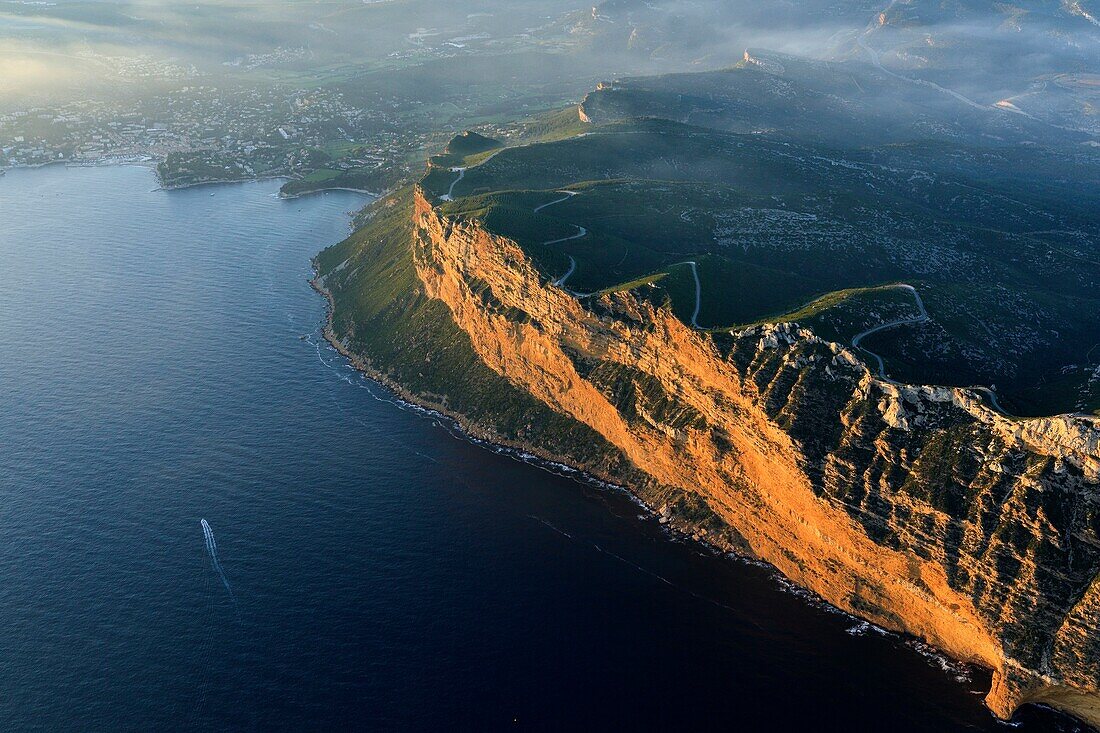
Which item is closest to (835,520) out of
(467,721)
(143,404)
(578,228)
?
(467,721)

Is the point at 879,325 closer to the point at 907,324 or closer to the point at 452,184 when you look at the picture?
the point at 907,324

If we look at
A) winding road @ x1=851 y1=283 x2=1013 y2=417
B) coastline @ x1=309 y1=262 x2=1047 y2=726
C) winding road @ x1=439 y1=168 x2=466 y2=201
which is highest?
winding road @ x1=439 y1=168 x2=466 y2=201

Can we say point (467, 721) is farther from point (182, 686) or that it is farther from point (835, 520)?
point (835, 520)

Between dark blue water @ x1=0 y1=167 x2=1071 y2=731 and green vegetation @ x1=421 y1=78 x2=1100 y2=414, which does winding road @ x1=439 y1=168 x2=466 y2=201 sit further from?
dark blue water @ x1=0 y1=167 x2=1071 y2=731

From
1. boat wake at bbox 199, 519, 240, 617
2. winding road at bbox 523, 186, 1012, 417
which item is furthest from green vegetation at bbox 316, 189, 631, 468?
boat wake at bbox 199, 519, 240, 617

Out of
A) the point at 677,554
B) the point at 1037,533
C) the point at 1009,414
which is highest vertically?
the point at 1009,414

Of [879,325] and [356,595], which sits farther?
[879,325]

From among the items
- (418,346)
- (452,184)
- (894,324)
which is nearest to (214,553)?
(418,346)
